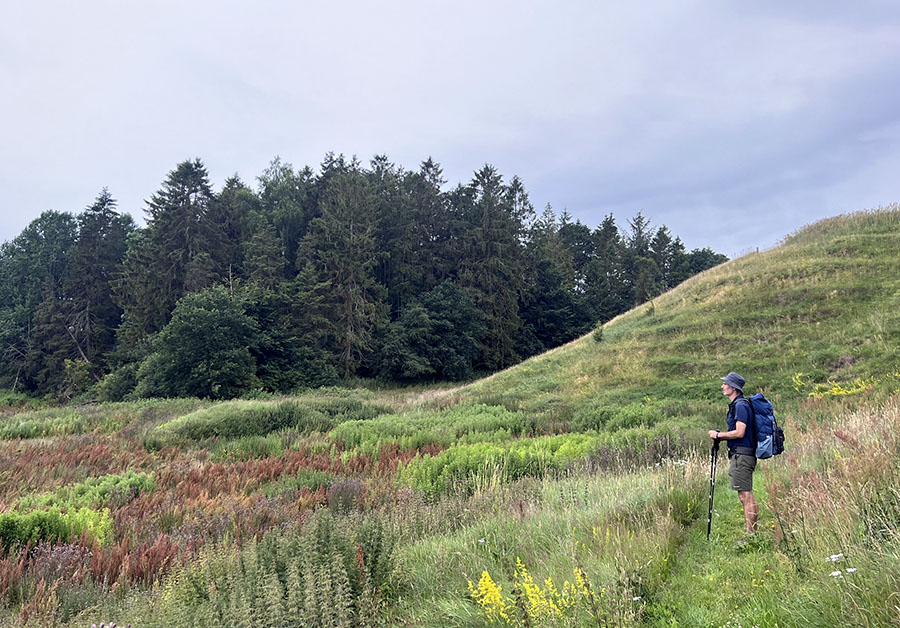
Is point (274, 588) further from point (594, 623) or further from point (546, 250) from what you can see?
point (546, 250)

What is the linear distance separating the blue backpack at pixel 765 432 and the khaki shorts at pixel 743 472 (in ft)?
0.52

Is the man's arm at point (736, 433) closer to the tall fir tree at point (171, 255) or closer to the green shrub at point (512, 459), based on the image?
the green shrub at point (512, 459)

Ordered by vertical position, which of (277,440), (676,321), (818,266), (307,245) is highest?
(307,245)

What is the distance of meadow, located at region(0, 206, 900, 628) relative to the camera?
122 inches

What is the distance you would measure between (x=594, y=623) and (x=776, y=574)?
4.57 feet

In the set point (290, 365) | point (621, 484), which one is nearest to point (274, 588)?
point (621, 484)

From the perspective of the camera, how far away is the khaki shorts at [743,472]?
4629 millimetres

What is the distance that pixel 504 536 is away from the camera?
15.2 feet

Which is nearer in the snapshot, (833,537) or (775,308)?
(833,537)

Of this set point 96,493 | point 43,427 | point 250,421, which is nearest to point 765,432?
point 96,493

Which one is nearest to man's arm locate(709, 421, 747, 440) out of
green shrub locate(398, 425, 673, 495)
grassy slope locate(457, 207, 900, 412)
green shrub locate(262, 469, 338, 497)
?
green shrub locate(398, 425, 673, 495)

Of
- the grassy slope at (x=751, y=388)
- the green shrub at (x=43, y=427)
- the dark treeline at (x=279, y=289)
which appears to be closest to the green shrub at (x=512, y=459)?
the grassy slope at (x=751, y=388)

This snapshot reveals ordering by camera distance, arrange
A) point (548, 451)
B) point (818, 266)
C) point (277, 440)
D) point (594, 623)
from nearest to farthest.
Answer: point (594, 623)
point (548, 451)
point (277, 440)
point (818, 266)

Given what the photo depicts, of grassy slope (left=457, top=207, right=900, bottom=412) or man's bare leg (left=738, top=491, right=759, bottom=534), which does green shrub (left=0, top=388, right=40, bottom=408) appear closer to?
grassy slope (left=457, top=207, right=900, bottom=412)
